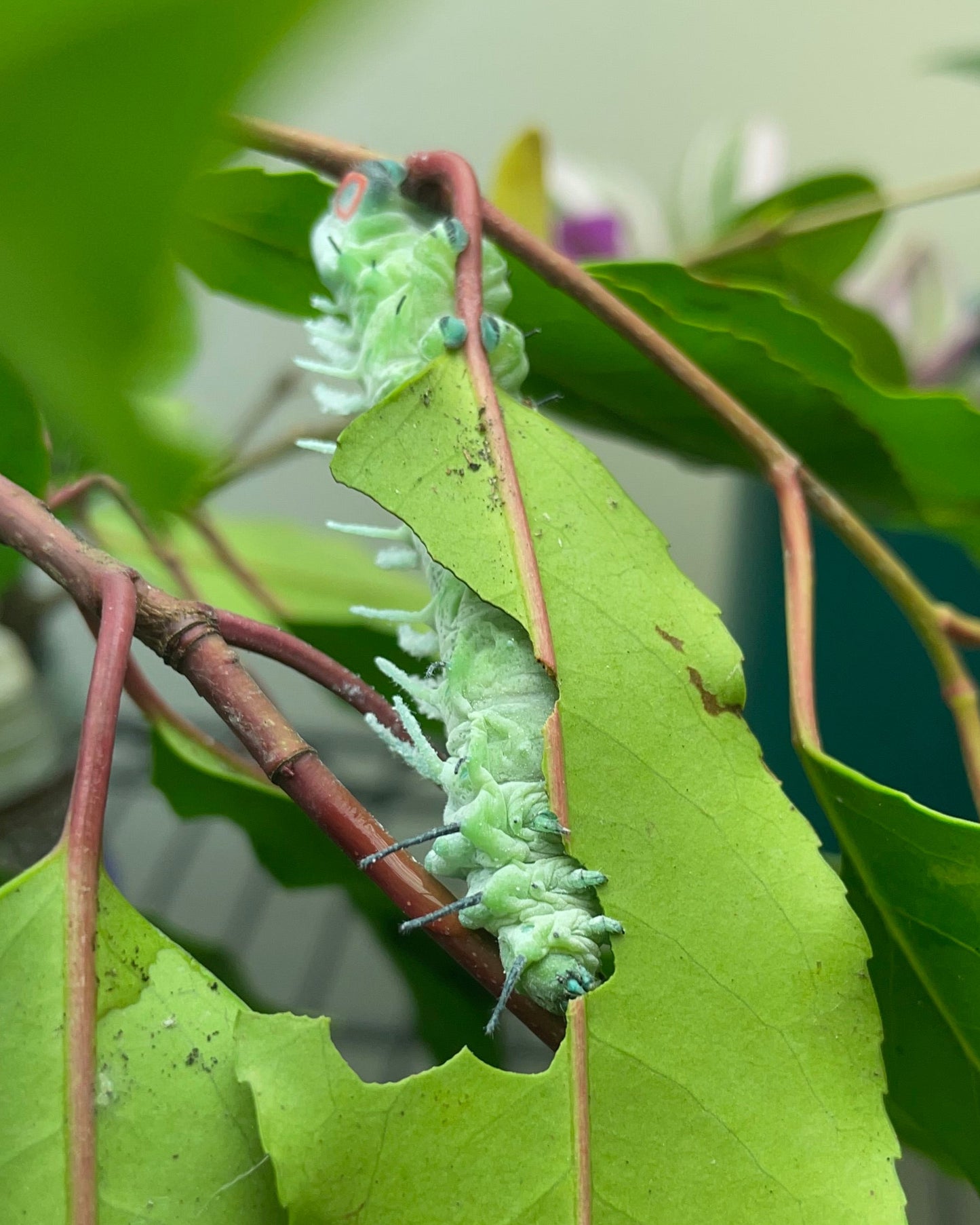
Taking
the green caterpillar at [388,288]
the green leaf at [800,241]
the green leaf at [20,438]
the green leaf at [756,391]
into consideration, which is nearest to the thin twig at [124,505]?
the green leaf at [20,438]

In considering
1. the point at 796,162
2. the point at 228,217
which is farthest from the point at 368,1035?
the point at 796,162

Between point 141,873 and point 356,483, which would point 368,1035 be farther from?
point 356,483

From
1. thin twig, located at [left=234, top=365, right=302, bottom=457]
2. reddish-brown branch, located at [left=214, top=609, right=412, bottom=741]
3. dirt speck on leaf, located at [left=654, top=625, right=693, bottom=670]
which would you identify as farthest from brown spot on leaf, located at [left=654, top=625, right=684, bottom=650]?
thin twig, located at [left=234, top=365, right=302, bottom=457]

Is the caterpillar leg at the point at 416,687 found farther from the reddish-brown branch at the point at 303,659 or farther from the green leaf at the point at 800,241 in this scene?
the green leaf at the point at 800,241

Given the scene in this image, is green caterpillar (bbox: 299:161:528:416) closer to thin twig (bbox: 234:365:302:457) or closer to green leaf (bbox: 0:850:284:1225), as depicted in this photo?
green leaf (bbox: 0:850:284:1225)

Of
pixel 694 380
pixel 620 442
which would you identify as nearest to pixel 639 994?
pixel 694 380
